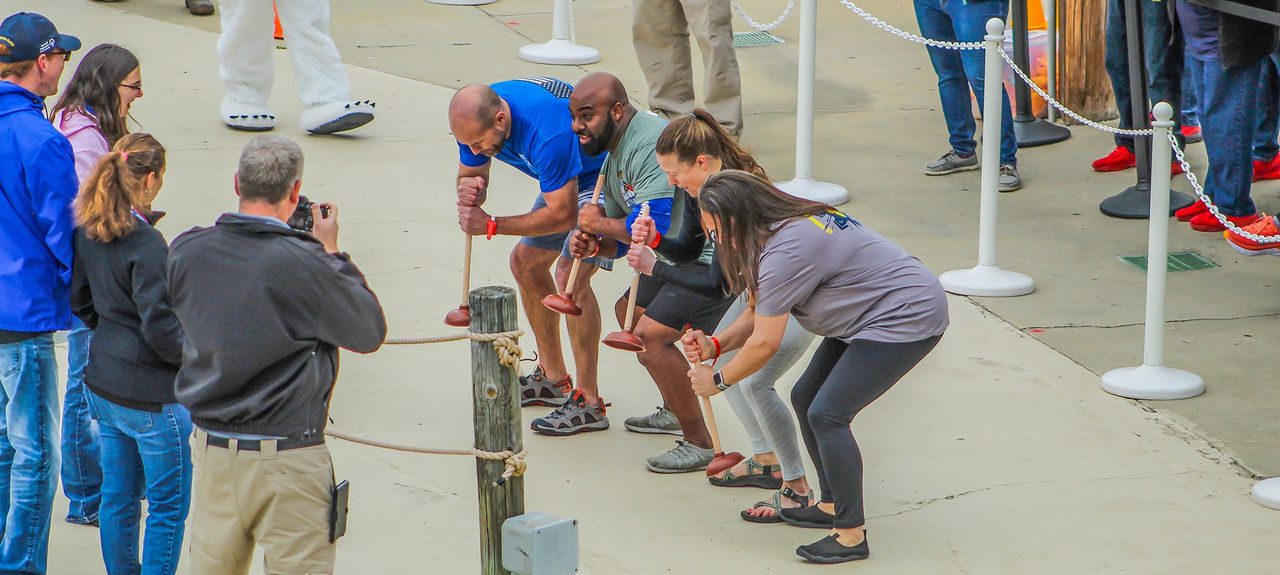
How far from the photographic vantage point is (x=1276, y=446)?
6.00 metres

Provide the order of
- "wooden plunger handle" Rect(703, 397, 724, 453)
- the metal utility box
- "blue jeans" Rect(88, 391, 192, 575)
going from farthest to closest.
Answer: "wooden plunger handle" Rect(703, 397, 724, 453), "blue jeans" Rect(88, 391, 192, 575), the metal utility box

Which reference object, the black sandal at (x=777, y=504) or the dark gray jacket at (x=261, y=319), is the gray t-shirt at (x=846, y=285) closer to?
the black sandal at (x=777, y=504)

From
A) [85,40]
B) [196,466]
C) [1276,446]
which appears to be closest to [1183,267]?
[1276,446]

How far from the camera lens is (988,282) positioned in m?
7.79

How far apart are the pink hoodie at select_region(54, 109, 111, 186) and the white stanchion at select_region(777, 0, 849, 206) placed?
4.46 m

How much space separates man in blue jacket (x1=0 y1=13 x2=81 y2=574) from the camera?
484 cm

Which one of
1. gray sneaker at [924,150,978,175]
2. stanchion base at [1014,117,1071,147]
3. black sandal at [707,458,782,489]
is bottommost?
black sandal at [707,458,782,489]

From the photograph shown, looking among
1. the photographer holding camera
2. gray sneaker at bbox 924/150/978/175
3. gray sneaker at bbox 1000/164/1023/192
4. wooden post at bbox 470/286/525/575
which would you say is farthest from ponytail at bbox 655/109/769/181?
gray sneaker at bbox 924/150/978/175

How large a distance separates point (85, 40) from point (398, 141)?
327cm

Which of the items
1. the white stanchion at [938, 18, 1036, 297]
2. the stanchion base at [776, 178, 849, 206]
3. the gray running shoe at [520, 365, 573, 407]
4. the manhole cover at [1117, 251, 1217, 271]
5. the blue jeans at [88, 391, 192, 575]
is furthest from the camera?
the stanchion base at [776, 178, 849, 206]

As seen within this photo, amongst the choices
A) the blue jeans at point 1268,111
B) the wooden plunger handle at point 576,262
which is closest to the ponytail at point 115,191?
the wooden plunger handle at point 576,262

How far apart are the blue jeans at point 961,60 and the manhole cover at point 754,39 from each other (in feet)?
Result: 10.1

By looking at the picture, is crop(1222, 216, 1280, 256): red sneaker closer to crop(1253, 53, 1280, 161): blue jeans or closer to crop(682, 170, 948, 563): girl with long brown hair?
crop(1253, 53, 1280, 161): blue jeans

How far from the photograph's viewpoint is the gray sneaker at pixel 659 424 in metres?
6.37
